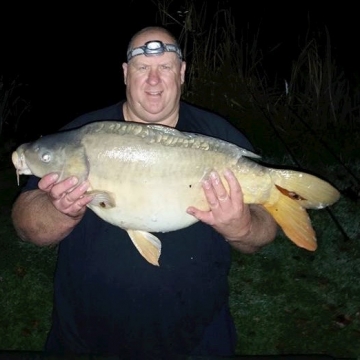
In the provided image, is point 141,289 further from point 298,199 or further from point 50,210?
point 298,199

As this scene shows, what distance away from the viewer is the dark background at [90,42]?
31.3ft

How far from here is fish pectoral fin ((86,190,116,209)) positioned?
186 centimetres

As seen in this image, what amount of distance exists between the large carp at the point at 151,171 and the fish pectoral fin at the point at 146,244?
27 mm

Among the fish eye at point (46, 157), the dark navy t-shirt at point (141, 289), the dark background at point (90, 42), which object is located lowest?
the dark background at point (90, 42)

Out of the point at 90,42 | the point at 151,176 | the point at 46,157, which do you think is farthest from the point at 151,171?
the point at 90,42

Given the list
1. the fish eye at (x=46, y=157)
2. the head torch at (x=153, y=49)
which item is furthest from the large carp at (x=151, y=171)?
the head torch at (x=153, y=49)

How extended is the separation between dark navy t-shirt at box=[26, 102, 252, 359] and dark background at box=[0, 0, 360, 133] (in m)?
5.90

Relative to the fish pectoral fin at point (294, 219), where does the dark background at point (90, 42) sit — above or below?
below

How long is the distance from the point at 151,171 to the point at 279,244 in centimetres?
256

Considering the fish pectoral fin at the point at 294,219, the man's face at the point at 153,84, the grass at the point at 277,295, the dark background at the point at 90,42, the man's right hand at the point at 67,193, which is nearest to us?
the man's right hand at the point at 67,193

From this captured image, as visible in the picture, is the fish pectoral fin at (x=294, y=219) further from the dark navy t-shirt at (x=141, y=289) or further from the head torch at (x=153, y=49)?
the head torch at (x=153, y=49)

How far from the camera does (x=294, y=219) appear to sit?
196cm

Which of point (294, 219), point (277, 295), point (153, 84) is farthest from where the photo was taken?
point (277, 295)

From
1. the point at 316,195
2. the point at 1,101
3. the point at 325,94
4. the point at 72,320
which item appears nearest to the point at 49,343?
the point at 72,320
